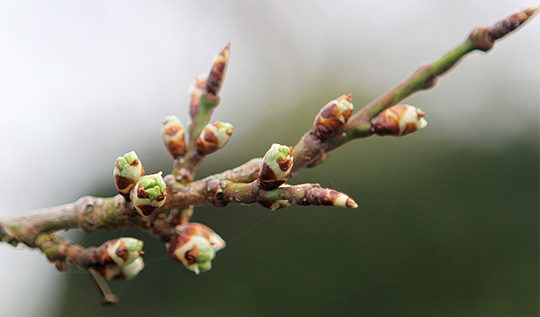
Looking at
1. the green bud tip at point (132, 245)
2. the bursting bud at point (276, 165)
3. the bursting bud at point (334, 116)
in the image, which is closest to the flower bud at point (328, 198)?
the bursting bud at point (276, 165)

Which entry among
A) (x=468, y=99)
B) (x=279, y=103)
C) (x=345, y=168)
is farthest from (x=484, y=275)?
(x=279, y=103)

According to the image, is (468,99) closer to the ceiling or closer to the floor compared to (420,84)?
closer to the floor

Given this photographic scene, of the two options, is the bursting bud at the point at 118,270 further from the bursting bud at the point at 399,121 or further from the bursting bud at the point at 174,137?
the bursting bud at the point at 399,121

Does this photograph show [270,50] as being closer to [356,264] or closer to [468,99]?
[468,99]

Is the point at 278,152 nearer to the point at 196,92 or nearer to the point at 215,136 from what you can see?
the point at 215,136

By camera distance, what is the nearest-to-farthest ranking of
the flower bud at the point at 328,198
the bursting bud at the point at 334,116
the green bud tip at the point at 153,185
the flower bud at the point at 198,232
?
the flower bud at the point at 328,198, the green bud tip at the point at 153,185, the bursting bud at the point at 334,116, the flower bud at the point at 198,232

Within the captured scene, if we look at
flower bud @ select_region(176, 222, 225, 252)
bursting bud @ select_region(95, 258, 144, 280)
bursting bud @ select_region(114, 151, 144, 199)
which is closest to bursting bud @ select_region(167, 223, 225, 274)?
flower bud @ select_region(176, 222, 225, 252)

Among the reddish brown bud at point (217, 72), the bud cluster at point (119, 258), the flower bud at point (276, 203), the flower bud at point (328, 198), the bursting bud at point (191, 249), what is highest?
the reddish brown bud at point (217, 72)

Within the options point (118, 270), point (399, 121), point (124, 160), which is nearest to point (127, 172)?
point (124, 160)
